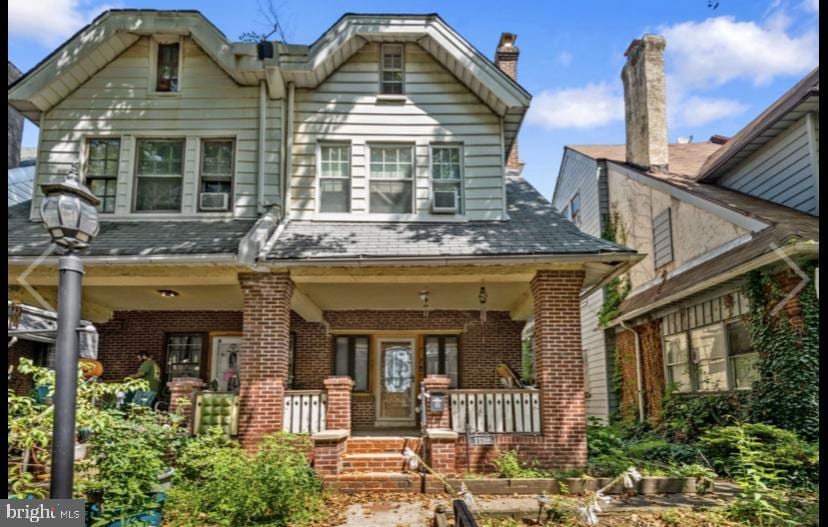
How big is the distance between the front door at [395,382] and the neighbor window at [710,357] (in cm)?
578

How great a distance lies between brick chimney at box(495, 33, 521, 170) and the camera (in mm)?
14219

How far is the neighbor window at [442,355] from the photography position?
13.3 metres

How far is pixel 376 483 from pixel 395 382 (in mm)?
5314

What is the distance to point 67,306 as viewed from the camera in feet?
13.2

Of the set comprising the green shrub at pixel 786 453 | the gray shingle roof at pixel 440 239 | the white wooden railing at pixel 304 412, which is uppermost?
the gray shingle roof at pixel 440 239

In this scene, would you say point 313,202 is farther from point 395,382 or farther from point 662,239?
point 662,239

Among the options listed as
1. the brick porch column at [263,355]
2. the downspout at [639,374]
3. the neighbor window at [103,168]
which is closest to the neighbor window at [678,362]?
the downspout at [639,374]

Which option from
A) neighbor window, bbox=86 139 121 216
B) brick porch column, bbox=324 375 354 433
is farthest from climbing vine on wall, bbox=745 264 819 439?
neighbor window, bbox=86 139 121 216

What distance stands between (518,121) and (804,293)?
5378 millimetres

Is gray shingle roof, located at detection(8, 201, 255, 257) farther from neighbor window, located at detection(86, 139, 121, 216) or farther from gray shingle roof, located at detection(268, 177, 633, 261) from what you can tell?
gray shingle roof, located at detection(268, 177, 633, 261)

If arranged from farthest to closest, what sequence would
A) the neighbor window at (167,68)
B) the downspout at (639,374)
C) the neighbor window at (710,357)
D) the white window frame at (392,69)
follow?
the downspout at (639,374)
the neighbor window at (710,357)
the white window frame at (392,69)
the neighbor window at (167,68)

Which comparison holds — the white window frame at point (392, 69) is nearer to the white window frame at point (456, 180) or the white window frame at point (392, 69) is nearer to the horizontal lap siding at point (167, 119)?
the white window frame at point (456, 180)

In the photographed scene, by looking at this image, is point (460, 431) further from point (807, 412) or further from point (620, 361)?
point (620, 361)

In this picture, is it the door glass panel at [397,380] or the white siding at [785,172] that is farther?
the door glass panel at [397,380]
